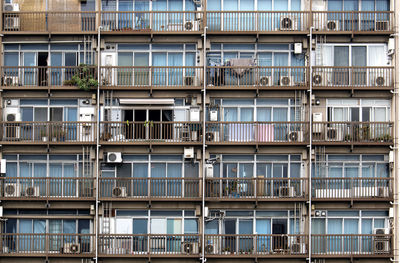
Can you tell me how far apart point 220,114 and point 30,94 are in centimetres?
840

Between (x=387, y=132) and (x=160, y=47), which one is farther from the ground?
(x=160, y=47)

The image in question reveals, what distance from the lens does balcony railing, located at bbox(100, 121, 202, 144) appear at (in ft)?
92.0

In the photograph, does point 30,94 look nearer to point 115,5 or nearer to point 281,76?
point 115,5

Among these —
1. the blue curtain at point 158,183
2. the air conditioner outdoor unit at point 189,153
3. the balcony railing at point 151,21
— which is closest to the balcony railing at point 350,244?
the air conditioner outdoor unit at point 189,153

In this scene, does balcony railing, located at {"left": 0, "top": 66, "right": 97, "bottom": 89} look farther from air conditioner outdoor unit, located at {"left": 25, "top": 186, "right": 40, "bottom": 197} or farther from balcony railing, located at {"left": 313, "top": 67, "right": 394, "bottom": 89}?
balcony railing, located at {"left": 313, "top": 67, "right": 394, "bottom": 89}

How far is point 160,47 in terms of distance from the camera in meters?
28.9

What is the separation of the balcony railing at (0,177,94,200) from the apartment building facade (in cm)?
6

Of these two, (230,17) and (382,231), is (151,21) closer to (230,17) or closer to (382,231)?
(230,17)

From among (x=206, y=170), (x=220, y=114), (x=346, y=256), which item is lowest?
(x=346, y=256)

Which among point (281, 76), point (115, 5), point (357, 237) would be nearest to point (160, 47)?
point (115, 5)

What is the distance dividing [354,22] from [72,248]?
1579cm

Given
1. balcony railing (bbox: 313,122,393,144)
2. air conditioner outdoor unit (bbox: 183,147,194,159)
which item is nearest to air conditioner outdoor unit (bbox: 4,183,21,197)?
air conditioner outdoor unit (bbox: 183,147,194,159)

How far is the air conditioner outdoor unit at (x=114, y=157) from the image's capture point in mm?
28016

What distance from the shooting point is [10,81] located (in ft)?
93.4
